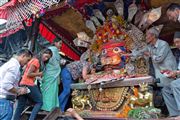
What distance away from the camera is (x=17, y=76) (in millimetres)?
4730

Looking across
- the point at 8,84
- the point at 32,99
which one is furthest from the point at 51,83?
the point at 8,84

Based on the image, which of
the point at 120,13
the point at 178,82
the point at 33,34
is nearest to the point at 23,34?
the point at 33,34

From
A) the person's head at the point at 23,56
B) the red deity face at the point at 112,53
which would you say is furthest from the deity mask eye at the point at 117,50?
the person's head at the point at 23,56

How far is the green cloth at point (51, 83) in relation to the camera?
602cm

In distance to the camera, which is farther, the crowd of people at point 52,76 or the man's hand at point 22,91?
the man's hand at point 22,91

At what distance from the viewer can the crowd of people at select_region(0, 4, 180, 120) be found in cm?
462

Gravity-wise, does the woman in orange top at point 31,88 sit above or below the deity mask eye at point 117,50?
below

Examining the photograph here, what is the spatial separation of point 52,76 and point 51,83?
148 mm

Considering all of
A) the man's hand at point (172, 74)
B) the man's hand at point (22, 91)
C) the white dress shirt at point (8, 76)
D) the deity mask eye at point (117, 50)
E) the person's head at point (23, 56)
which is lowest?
the man's hand at point (22, 91)

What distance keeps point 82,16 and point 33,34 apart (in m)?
1.20

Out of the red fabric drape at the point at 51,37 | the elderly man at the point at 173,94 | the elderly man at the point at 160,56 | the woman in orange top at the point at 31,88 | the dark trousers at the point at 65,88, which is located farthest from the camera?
the red fabric drape at the point at 51,37

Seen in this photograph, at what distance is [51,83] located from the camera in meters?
6.17

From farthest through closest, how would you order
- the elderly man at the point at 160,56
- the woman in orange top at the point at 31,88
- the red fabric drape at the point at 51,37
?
1. the red fabric drape at the point at 51,37
2. the woman in orange top at the point at 31,88
3. the elderly man at the point at 160,56

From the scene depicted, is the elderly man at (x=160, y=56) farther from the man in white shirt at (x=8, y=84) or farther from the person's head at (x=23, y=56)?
the man in white shirt at (x=8, y=84)
